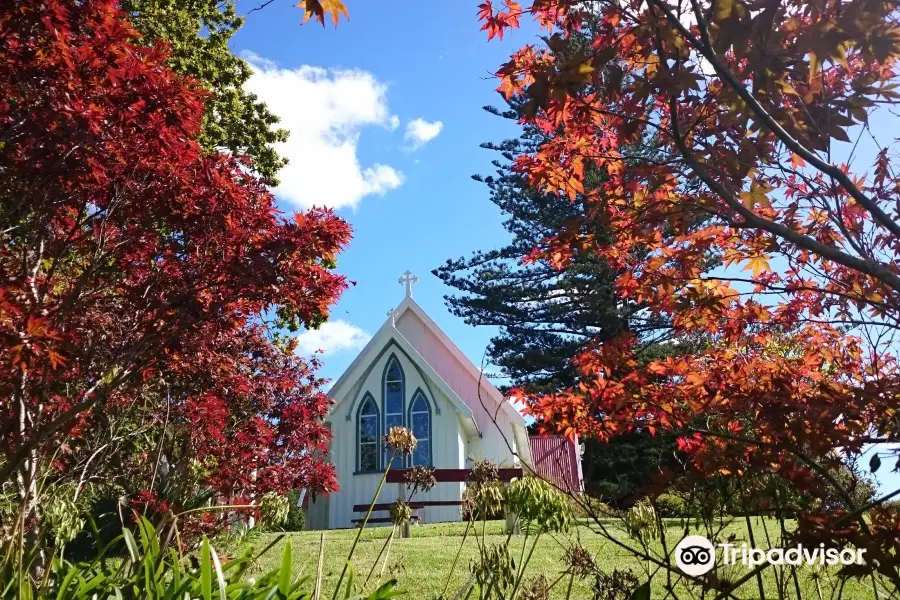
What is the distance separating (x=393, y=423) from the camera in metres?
17.2

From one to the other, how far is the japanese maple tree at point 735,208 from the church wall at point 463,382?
1298 cm

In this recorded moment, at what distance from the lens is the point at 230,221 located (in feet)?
16.0

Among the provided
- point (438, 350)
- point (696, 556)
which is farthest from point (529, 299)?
point (696, 556)

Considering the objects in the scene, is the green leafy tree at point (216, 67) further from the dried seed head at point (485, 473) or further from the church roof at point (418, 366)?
the dried seed head at point (485, 473)

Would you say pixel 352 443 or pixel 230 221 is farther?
pixel 352 443

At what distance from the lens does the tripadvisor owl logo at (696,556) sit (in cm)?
267

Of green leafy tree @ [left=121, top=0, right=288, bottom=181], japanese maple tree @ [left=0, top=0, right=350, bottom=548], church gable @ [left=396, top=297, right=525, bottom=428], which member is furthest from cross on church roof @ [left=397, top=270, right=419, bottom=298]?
japanese maple tree @ [left=0, top=0, right=350, bottom=548]

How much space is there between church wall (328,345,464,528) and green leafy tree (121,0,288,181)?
6.19 meters

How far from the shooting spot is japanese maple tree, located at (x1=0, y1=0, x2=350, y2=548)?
3994mm

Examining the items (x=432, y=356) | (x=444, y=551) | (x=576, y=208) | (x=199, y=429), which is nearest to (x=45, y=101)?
(x=199, y=429)

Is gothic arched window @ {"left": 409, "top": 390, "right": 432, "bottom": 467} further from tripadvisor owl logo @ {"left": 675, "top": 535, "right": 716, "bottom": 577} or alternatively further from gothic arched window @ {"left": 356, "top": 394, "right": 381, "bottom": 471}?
tripadvisor owl logo @ {"left": 675, "top": 535, "right": 716, "bottom": 577}

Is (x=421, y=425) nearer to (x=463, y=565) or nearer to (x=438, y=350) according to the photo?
(x=438, y=350)

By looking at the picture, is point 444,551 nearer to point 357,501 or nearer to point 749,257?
point 749,257

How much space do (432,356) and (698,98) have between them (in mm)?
17269
